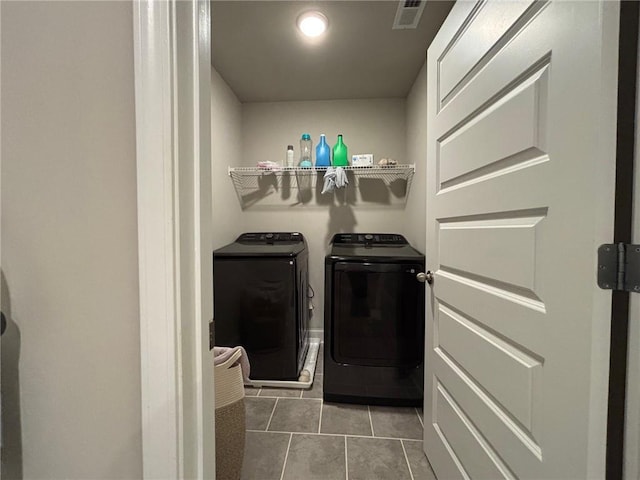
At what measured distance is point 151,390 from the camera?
47cm

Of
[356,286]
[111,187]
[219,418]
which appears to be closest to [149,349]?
[111,187]

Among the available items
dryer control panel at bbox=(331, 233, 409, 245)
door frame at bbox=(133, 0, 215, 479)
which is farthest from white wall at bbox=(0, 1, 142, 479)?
dryer control panel at bbox=(331, 233, 409, 245)

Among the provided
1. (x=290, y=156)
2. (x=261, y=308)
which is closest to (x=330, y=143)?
(x=290, y=156)

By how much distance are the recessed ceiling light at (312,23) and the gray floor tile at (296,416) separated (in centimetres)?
241

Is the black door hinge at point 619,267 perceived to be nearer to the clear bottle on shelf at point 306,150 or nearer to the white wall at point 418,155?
the white wall at point 418,155

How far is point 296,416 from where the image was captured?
62.3 inches

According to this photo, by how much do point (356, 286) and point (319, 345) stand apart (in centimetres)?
Answer: 110

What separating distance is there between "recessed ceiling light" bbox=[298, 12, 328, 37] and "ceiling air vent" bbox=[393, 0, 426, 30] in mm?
432

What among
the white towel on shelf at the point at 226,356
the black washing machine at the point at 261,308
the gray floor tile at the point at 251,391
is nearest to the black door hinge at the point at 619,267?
the white towel on shelf at the point at 226,356

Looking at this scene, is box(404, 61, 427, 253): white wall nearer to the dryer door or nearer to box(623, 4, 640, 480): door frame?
the dryer door

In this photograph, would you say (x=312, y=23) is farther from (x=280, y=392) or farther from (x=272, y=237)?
(x=280, y=392)

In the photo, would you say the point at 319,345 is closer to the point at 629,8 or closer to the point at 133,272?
the point at 133,272

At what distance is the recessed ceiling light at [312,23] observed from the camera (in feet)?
4.80

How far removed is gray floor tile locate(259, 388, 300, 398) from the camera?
5.87 ft
